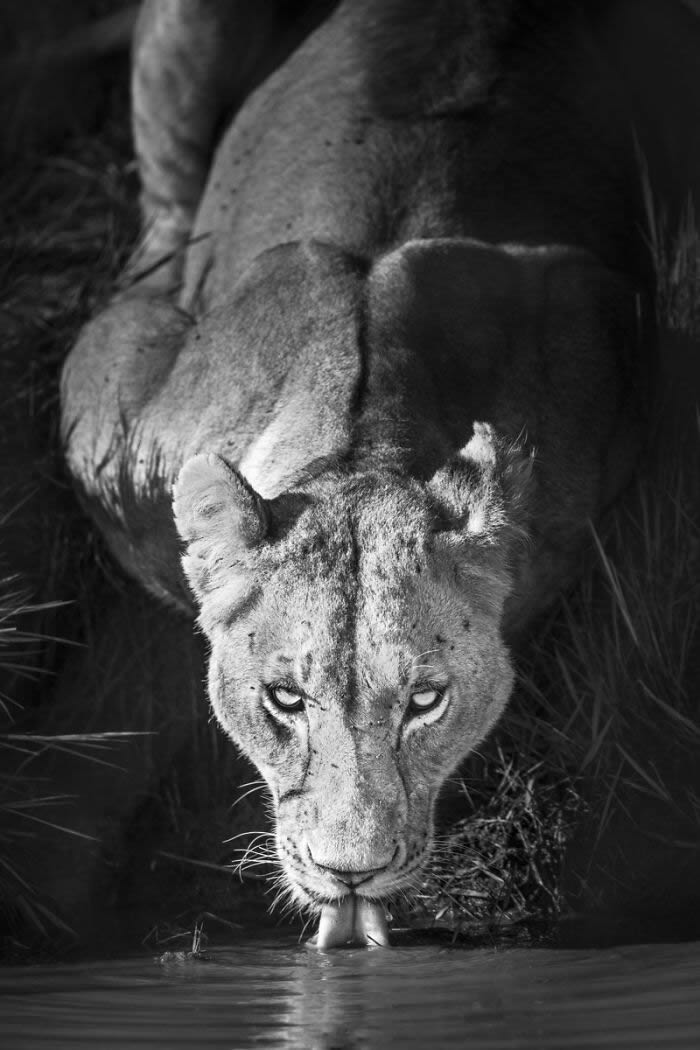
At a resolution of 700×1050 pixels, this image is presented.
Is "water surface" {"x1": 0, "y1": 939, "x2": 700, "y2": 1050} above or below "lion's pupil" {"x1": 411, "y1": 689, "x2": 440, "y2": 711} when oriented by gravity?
below

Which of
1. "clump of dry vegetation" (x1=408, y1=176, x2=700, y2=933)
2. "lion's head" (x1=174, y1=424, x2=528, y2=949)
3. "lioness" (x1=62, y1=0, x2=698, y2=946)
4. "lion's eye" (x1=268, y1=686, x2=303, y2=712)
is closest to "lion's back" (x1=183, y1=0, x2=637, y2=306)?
"lioness" (x1=62, y1=0, x2=698, y2=946)

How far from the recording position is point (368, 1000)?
366 cm

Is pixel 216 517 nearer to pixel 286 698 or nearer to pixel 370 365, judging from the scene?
pixel 286 698

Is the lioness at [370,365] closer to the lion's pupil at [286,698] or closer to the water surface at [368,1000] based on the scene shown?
the lion's pupil at [286,698]

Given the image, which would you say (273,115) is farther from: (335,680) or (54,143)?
(335,680)

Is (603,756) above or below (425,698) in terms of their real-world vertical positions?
below

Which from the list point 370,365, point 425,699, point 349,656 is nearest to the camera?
point 349,656

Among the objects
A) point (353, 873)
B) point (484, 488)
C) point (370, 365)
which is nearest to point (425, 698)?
point (353, 873)

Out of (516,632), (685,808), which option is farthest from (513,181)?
(685,808)

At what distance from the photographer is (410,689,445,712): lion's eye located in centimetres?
388

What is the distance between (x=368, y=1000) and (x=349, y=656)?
721mm

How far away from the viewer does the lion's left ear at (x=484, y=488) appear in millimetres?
4074

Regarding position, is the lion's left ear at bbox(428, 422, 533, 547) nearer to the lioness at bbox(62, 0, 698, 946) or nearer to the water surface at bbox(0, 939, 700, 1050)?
the lioness at bbox(62, 0, 698, 946)

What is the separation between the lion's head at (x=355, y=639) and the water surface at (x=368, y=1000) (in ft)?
0.76
